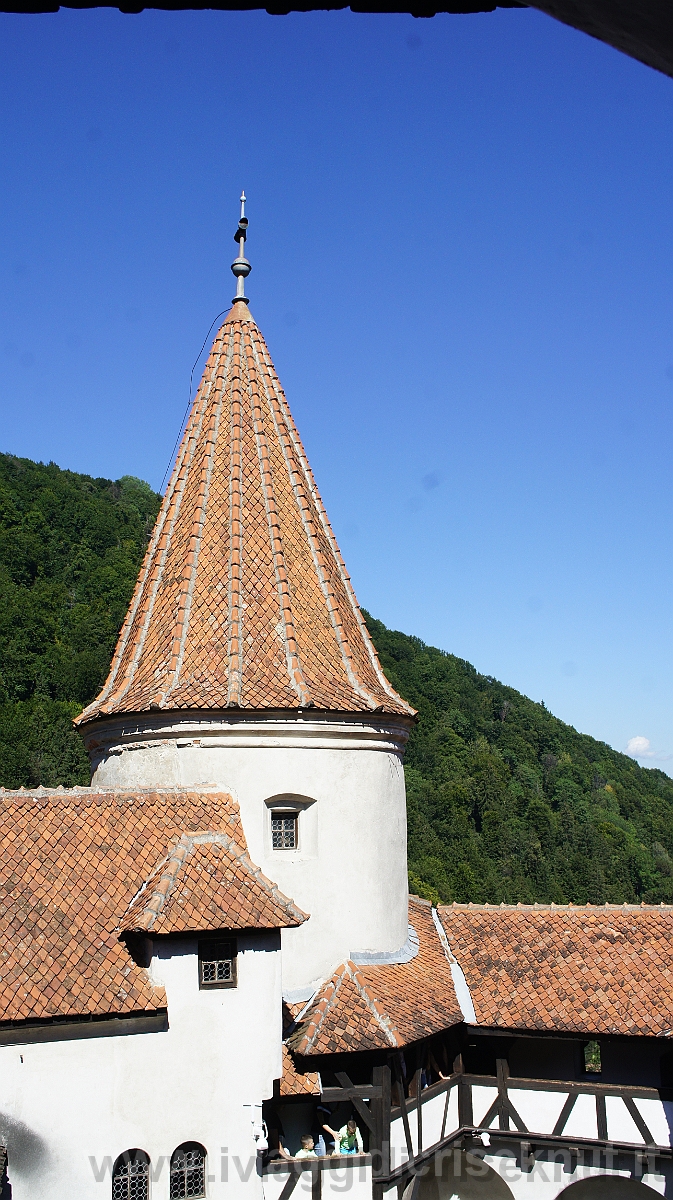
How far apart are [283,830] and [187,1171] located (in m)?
4.55

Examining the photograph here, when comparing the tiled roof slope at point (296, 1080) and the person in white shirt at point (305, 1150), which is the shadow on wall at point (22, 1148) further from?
the person in white shirt at point (305, 1150)

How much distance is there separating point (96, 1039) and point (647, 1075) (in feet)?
28.1

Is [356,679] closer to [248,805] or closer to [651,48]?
[248,805]

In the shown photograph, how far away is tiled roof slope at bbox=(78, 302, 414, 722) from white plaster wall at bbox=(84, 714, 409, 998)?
40 cm

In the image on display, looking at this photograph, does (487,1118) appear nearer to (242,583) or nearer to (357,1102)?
(357,1102)

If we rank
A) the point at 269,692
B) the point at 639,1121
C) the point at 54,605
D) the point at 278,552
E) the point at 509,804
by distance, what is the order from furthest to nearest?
the point at 509,804, the point at 54,605, the point at 278,552, the point at 269,692, the point at 639,1121

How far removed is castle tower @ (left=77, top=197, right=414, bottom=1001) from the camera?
594 inches

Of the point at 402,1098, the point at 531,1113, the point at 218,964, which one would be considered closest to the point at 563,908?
the point at 531,1113

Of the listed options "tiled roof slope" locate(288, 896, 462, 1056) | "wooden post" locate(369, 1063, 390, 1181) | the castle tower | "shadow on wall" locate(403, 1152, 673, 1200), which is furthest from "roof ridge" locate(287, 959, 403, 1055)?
"shadow on wall" locate(403, 1152, 673, 1200)

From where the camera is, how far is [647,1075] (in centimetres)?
1588

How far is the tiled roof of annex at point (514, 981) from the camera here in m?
14.0

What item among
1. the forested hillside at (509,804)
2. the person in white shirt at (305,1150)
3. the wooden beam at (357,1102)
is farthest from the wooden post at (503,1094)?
the forested hillside at (509,804)

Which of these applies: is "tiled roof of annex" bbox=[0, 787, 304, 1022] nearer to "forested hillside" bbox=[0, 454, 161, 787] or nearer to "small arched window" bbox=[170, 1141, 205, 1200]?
"small arched window" bbox=[170, 1141, 205, 1200]

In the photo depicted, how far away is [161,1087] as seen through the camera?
1221cm
